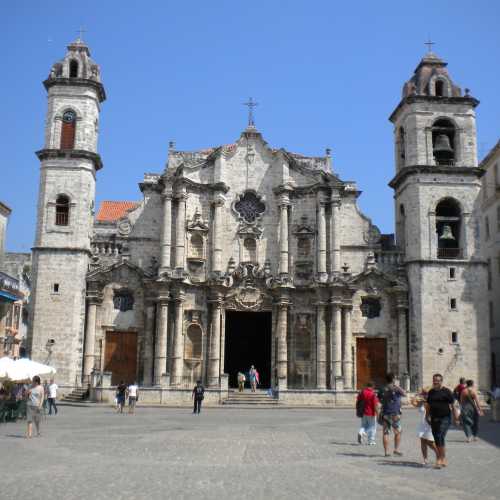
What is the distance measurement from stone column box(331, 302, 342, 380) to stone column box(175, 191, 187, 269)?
338 inches

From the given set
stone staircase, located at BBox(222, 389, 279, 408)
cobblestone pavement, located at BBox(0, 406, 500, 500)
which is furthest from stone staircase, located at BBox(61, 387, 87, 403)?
cobblestone pavement, located at BBox(0, 406, 500, 500)

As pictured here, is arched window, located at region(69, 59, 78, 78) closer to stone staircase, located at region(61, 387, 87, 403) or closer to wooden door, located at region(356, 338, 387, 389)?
stone staircase, located at region(61, 387, 87, 403)

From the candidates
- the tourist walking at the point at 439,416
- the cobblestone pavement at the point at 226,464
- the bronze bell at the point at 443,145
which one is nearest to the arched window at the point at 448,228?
the bronze bell at the point at 443,145

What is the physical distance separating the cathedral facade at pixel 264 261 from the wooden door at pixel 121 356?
7cm

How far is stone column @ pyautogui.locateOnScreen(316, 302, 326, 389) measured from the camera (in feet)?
118

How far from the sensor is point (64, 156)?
3647 cm

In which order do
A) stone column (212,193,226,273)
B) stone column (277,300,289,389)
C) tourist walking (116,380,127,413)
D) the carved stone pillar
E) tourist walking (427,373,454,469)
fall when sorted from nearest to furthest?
1. tourist walking (427,373,454,469)
2. tourist walking (116,380,127,413)
3. the carved stone pillar
4. stone column (277,300,289,389)
5. stone column (212,193,226,273)

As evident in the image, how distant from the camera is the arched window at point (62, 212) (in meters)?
36.2

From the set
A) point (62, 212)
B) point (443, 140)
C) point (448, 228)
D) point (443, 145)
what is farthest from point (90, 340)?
point (443, 140)

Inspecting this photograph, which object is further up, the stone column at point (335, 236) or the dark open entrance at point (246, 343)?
the stone column at point (335, 236)

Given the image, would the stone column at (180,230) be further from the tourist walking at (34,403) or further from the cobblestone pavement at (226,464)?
the tourist walking at (34,403)

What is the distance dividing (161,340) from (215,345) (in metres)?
2.89

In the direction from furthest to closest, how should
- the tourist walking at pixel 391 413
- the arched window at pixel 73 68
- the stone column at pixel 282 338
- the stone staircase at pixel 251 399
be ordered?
1. the arched window at pixel 73 68
2. the stone column at pixel 282 338
3. the stone staircase at pixel 251 399
4. the tourist walking at pixel 391 413

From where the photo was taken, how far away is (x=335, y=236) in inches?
1474
